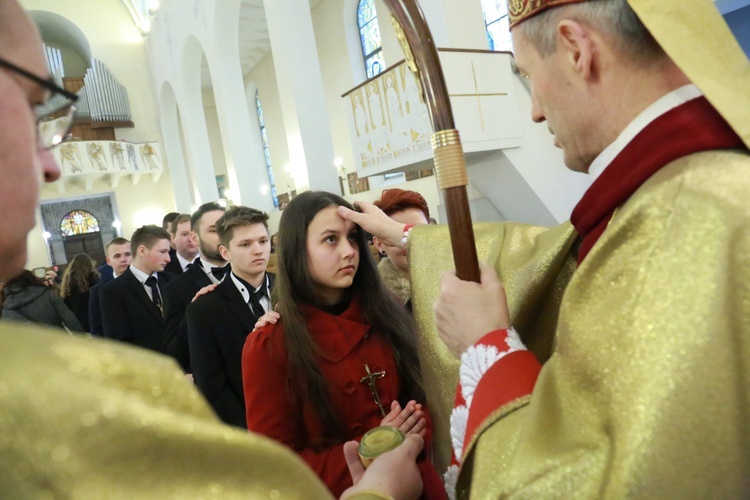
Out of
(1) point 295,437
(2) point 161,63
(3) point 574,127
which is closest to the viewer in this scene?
(3) point 574,127

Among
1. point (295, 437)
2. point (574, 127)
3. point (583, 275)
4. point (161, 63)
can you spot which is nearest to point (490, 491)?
point (583, 275)

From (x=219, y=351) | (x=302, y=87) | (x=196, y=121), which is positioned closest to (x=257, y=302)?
(x=219, y=351)

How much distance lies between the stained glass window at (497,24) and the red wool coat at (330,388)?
872 centimetres

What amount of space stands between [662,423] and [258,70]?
18.2 m

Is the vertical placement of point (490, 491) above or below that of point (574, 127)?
below

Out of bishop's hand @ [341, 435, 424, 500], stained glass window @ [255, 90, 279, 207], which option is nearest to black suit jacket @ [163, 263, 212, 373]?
bishop's hand @ [341, 435, 424, 500]

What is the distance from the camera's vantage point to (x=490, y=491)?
827mm

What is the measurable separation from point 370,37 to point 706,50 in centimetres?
1260

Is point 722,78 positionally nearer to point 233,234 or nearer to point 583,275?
point 583,275

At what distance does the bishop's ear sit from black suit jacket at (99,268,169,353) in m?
3.70

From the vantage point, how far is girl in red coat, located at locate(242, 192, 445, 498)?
5.67ft

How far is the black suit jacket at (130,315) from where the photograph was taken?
402cm

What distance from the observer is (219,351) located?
278 centimetres

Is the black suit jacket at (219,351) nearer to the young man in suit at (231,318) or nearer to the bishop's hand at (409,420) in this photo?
the young man in suit at (231,318)
